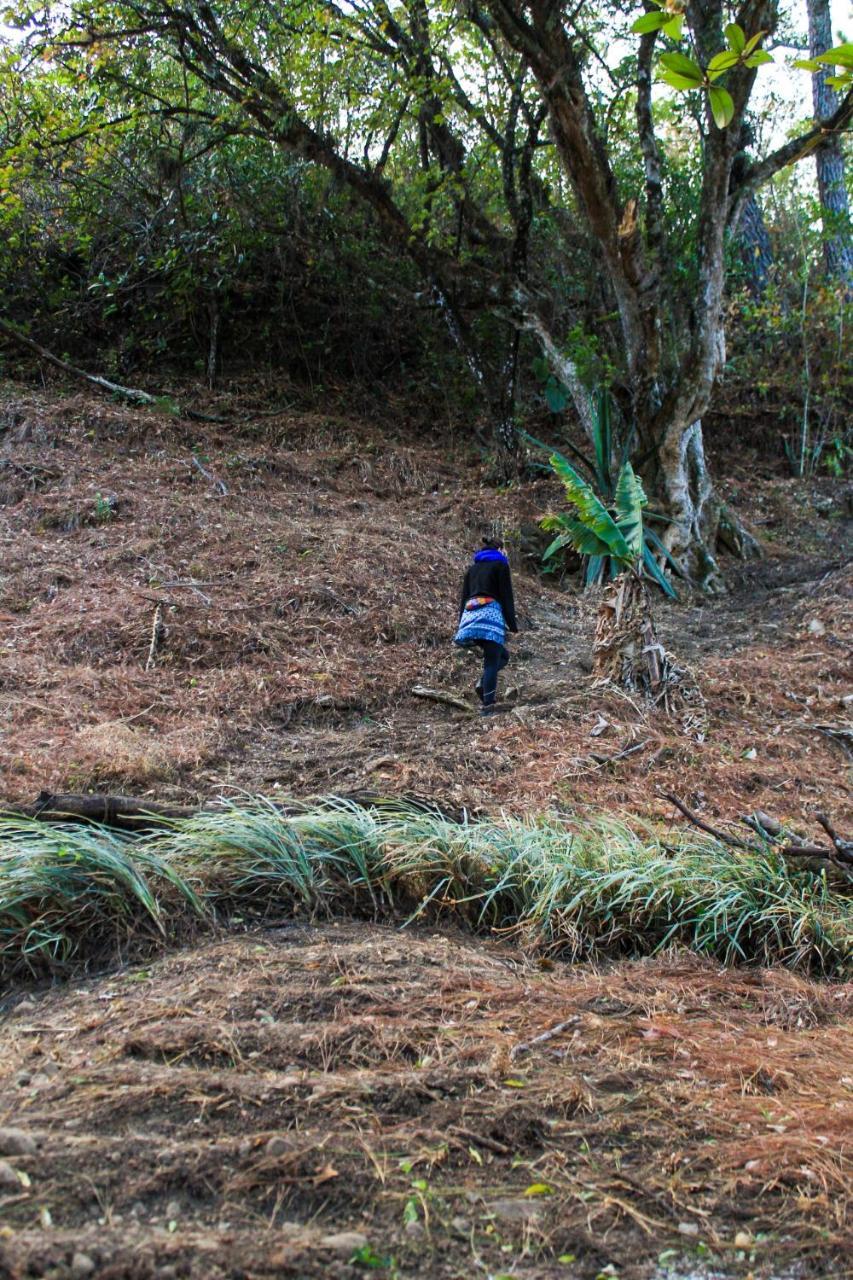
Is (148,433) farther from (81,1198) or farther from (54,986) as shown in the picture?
(81,1198)

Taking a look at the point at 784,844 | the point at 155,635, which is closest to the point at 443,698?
the point at 155,635

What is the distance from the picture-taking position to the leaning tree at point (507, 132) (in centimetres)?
1022

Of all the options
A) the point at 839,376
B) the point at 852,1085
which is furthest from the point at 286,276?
the point at 852,1085

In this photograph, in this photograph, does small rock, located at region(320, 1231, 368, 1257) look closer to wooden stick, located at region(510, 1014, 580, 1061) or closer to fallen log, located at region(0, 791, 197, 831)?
wooden stick, located at region(510, 1014, 580, 1061)

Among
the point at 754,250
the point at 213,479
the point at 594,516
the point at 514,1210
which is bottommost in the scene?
the point at 514,1210

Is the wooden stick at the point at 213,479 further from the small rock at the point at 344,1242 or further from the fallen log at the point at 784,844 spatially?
the small rock at the point at 344,1242

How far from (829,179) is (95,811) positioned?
14.9 metres

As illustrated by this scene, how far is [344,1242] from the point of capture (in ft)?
7.03

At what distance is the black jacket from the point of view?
784 centimetres

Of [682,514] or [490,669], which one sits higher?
[682,514]

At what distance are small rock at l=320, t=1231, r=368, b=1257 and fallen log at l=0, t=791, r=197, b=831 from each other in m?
2.43

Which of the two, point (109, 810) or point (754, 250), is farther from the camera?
point (754, 250)

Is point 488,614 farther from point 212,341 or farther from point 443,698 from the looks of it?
point 212,341

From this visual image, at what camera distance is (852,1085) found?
304 cm
